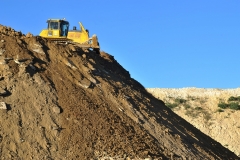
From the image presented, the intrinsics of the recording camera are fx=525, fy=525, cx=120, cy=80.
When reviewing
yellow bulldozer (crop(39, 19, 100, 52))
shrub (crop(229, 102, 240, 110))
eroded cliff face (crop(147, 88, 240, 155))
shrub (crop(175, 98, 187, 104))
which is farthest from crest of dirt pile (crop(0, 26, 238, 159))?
shrub (crop(175, 98, 187, 104))

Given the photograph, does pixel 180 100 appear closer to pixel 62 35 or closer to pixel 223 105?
pixel 223 105

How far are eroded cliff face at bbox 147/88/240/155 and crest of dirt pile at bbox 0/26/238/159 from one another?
79.0 ft

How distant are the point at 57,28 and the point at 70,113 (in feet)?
30.4

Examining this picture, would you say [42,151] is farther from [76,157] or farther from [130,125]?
[130,125]

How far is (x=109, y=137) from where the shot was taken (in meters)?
18.2

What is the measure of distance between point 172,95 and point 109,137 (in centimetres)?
3892

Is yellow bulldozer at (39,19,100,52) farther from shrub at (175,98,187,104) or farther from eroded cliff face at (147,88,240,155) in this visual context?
shrub at (175,98,187,104)

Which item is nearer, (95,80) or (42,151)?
(42,151)

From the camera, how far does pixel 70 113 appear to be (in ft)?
62.1

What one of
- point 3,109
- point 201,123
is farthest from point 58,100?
point 201,123

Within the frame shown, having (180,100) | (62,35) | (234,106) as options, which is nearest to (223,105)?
(234,106)

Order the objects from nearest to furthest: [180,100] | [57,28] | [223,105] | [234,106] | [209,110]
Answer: [57,28] → [234,106] → [223,105] → [209,110] → [180,100]

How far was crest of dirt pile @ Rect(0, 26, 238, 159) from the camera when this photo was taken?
17.3 metres

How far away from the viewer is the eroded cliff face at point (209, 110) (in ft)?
158
